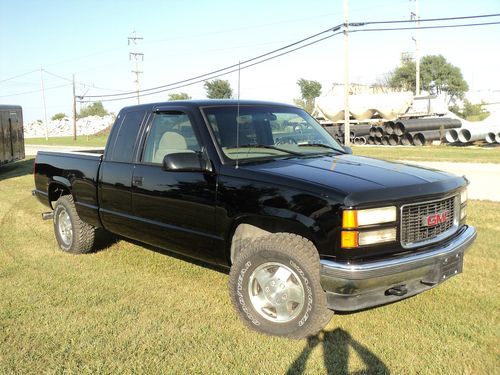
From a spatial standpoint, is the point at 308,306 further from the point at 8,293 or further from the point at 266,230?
the point at 8,293

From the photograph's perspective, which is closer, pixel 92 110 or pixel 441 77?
pixel 441 77

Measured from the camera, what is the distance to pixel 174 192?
443 centimetres

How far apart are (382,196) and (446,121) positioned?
27234mm

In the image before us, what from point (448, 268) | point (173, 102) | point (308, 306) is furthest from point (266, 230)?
point (173, 102)

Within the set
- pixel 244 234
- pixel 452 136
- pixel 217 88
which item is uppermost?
pixel 217 88

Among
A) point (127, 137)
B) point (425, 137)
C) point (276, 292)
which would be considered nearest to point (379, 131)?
point (425, 137)

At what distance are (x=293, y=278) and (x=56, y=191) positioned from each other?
164 inches

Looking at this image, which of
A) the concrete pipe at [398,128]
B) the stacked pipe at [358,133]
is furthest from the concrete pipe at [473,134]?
the stacked pipe at [358,133]

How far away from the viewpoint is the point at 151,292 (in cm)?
470

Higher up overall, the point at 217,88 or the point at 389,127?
the point at 217,88

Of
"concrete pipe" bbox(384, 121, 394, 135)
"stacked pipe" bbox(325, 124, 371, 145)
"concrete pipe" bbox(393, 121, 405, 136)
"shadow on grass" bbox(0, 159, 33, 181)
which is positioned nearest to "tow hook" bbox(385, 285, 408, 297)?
"shadow on grass" bbox(0, 159, 33, 181)

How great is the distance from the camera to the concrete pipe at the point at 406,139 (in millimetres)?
27703

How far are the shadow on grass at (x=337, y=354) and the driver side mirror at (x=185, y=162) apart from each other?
1.62m

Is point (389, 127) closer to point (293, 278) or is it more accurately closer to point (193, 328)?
point (293, 278)
